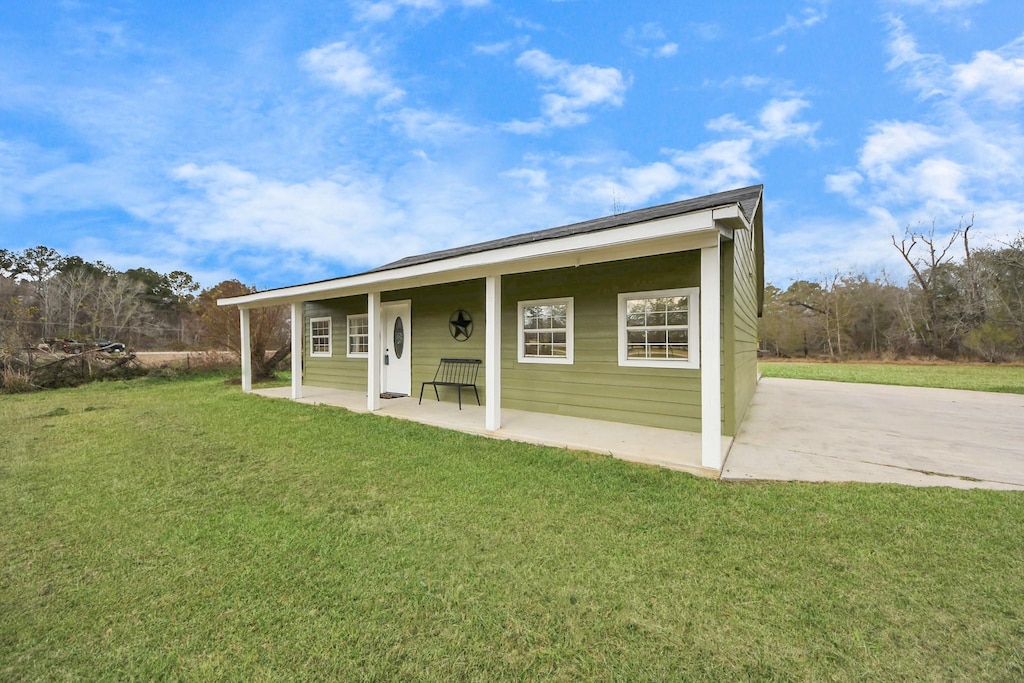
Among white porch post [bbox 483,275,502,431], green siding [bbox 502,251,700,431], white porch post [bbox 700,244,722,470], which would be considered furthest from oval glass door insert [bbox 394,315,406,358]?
white porch post [bbox 700,244,722,470]

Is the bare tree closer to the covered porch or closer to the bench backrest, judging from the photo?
the covered porch

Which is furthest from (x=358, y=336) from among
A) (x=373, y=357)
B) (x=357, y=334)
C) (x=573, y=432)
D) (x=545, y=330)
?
(x=573, y=432)

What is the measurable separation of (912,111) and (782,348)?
14424 millimetres

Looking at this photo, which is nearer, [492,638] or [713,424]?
[492,638]

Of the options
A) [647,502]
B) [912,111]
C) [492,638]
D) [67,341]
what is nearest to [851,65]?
[912,111]

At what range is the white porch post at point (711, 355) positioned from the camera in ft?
11.6

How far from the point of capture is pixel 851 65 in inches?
392

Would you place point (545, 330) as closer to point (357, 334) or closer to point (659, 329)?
point (659, 329)

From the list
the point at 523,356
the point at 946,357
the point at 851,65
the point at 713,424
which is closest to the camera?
the point at 713,424

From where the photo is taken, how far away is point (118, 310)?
26.2 meters

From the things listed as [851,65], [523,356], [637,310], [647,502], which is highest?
[851,65]

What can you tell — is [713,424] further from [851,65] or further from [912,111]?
[912,111]

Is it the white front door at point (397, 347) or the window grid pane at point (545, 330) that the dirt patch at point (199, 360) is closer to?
the white front door at point (397, 347)

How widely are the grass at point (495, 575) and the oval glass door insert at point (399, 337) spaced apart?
15.0 feet
